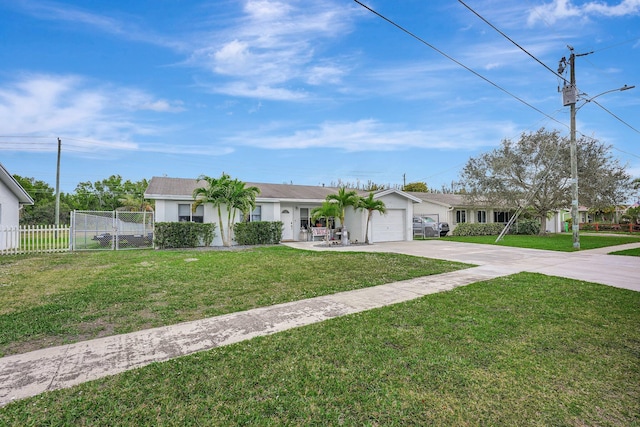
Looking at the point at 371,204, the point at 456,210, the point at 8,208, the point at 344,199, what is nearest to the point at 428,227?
the point at 456,210

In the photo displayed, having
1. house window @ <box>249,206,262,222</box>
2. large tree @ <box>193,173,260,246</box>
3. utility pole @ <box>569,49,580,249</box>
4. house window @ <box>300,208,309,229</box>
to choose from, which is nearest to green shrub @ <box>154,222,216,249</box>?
large tree @ <box>193,173,260,246</box>

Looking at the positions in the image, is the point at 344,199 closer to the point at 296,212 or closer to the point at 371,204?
the point at 371,204

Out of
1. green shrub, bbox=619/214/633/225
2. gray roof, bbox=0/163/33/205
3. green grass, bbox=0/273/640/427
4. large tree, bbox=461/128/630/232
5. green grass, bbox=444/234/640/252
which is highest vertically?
large tree, bbox=461/128/630/232

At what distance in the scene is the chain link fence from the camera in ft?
47.6

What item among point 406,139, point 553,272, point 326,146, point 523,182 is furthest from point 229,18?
point 523,182

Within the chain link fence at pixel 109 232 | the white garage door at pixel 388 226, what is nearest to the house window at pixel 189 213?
the chain link fence at pixel 109 232

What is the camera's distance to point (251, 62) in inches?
540

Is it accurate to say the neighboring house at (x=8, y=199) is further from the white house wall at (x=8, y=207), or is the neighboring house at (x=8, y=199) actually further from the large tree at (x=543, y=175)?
the large tree at (x=543, y=175)

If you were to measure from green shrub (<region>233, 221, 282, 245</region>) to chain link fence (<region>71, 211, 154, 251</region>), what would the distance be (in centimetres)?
435

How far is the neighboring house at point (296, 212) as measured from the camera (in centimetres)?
1678

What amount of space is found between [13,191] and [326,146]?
22.4 m

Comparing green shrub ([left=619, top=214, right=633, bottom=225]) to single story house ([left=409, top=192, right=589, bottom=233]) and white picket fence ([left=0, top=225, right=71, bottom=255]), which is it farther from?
white picket fence ([left=0, top=225, right=71, bottom=255])

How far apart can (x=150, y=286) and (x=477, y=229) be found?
25334mm

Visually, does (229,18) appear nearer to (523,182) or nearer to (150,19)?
(150,19)
